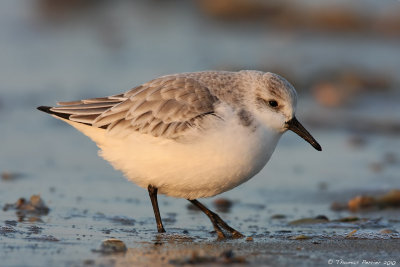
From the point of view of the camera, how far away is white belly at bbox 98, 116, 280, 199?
230 inches

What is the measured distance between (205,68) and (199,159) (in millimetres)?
7459

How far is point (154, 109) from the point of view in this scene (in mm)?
6293

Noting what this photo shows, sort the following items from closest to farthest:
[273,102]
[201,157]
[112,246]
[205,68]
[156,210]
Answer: [112,246] < [201,157] < [273,102] < [156,210] < [205,68]

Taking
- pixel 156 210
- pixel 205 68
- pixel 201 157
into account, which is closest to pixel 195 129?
pixel 201 157

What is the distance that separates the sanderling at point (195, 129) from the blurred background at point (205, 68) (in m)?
0.73

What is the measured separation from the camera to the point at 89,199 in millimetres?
7316

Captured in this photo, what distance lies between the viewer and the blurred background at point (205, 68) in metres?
7.94

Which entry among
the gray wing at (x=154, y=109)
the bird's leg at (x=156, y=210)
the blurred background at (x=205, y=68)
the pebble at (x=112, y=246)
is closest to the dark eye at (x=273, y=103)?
the gray wing at (x=154, y=109)

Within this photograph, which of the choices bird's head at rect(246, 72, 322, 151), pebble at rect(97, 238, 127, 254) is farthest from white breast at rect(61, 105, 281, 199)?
pebble at rect(97, 238, 127, 254)

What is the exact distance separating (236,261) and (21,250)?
1592mm

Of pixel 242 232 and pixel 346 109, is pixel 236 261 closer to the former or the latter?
pixel 242 232

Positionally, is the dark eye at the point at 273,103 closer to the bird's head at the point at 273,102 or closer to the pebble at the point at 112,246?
the bird's head at the point at 273,102

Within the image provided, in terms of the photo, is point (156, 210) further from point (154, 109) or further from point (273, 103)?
point (273, 103)

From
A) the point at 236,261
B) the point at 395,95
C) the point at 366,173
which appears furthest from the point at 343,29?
the point at 236,261
